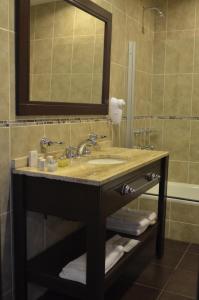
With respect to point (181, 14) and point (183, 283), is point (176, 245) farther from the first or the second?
point (181, 14)

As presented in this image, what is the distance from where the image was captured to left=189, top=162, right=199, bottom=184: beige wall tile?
356 cm

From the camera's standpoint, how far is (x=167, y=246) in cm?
285

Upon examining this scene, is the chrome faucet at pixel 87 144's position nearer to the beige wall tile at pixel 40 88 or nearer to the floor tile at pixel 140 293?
the beige wall tile at pixel 40 88

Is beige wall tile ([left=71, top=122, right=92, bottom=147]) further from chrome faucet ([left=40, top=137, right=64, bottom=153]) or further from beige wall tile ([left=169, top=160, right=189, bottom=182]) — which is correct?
beige wall tile ([left=169, top=160, right=189, bottom=182])

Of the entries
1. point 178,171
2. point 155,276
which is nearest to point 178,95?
point 178,171

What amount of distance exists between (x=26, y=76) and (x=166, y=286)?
5.23 ft

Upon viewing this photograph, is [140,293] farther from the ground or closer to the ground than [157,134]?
closer to the ground

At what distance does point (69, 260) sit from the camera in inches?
75.7

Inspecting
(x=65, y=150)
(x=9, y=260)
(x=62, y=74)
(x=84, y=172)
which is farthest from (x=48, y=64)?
(x=9, y=260)

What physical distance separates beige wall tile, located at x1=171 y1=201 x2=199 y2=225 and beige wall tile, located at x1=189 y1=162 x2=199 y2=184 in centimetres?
72

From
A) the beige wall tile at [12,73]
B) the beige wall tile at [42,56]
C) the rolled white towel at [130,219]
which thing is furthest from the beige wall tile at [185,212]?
the beige wall tile at [12,73]

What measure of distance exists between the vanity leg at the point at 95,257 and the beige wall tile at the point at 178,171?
7.28ft

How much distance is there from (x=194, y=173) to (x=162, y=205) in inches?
45.0

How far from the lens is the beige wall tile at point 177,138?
11.7 feet
